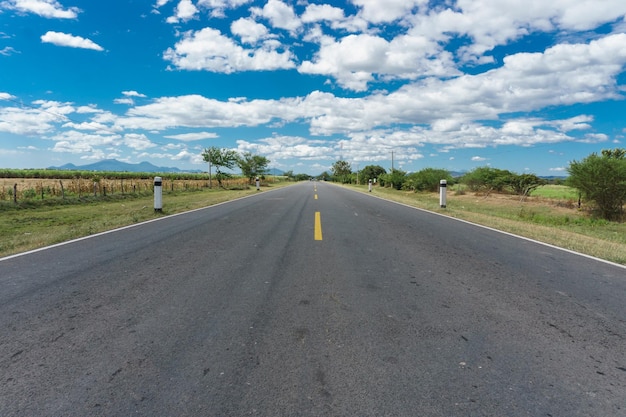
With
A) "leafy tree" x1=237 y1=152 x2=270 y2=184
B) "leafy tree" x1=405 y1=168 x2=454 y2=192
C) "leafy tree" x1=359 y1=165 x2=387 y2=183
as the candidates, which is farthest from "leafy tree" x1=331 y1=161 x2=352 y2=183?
"leafy tree" x1=405 y1=168 x2=454 y2=192

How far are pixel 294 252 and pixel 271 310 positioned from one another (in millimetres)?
2640

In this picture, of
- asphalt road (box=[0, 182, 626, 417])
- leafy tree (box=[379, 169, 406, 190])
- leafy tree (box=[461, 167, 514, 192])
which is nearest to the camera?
asphalt road (box=[0, 182, 626, 417])

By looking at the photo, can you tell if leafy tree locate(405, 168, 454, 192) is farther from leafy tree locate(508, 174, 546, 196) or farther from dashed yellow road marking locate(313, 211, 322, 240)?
dashed yellow road marking locate(313, 211, 322, 240)

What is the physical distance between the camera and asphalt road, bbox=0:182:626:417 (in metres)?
2.16

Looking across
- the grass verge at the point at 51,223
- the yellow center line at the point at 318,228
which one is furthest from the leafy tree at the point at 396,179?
the yellow center line at the point at 318,228

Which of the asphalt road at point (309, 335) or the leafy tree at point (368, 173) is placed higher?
the leafy tree at point (368, 173)

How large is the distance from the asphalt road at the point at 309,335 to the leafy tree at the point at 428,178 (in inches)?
1204

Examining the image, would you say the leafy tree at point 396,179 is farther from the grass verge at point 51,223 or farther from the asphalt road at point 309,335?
A: the asphalt road at point 309,335

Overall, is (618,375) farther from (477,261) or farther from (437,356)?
(477,261)

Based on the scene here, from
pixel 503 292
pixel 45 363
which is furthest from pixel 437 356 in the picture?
pixel 45 363

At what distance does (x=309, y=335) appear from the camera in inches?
118

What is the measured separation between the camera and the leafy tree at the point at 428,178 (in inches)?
1388

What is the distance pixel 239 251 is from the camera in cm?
620

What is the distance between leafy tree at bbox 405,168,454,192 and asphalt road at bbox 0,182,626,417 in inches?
1204
